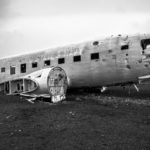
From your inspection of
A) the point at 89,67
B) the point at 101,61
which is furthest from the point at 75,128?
the point at 89,67

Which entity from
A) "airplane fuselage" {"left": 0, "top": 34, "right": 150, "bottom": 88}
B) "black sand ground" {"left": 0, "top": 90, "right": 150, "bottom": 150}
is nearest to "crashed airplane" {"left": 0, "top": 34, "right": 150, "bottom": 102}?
"airplane fuselage" {"left": 0, "top": 34, "right": 150, "bottom": 88}

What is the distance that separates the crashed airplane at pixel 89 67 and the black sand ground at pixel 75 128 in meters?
3.55

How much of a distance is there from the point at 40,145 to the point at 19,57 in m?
15.1

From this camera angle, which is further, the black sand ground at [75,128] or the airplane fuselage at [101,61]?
the airplane fuselage at [101,61]

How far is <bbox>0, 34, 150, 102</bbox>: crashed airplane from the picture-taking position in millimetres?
14898

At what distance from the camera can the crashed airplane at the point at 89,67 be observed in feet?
48.9

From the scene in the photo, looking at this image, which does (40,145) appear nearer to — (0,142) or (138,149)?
(0,142)

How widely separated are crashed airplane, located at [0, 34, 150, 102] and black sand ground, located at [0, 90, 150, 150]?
11.6ft

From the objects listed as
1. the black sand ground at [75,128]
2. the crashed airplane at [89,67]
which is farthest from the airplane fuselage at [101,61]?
the black sand ground at [75,128]

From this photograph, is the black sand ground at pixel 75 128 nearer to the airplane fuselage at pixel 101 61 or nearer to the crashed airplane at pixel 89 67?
the crashed airplane at pixel 89 67

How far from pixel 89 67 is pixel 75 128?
351 inches

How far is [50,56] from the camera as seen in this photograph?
18609 mm

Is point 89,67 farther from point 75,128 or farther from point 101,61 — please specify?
point 75,128

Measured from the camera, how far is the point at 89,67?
54.5ft
